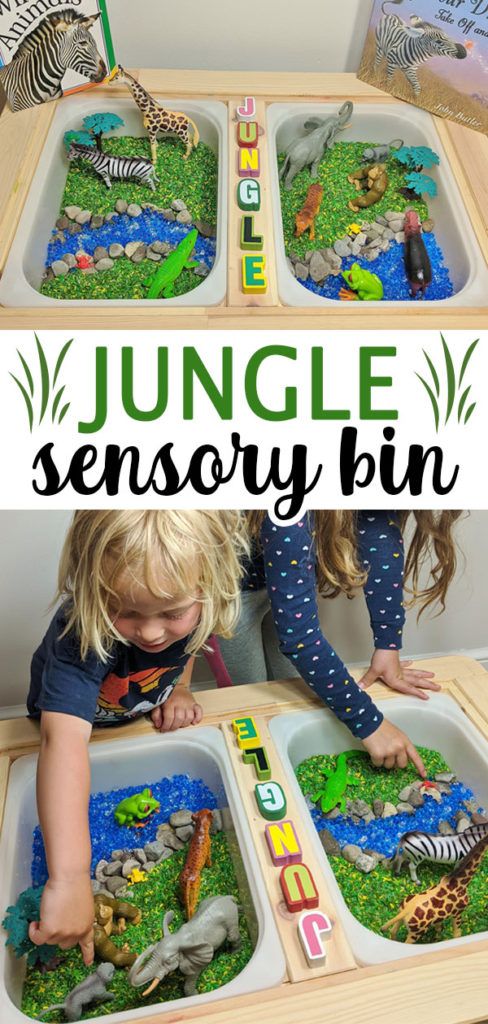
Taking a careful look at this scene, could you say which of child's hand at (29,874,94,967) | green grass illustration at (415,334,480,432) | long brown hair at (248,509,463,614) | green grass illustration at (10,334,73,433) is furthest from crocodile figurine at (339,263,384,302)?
child's hand at (29,874,94,967)

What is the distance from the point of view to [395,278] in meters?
1.03

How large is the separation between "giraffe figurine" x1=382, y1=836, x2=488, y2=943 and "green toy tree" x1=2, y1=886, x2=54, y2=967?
295 mm

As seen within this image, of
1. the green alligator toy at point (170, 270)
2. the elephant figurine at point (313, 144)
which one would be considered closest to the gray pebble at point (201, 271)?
the green alligator toy at point (170, 270)

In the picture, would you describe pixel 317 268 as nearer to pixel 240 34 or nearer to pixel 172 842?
pixel 240 34

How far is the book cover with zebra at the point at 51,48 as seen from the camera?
1037 mm

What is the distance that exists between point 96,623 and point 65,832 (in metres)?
0.18

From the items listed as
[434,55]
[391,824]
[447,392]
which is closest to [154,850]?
[391,824]

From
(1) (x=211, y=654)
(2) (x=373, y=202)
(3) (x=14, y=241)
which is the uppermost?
(2) (x=373, y=202)

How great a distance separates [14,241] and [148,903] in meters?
0.74

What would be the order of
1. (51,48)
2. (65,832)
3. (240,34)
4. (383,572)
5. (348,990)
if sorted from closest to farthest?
(348,990)
(65,832)
(383,572)
(51,48)
(240,34)

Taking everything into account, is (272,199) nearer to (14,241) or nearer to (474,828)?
(14,241)

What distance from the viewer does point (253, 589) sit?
1.04 m

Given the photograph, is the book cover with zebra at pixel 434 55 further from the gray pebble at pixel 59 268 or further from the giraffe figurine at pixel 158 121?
the gray pebble at pixel 59 268

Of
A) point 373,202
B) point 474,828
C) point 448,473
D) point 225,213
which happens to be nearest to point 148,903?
point 474,828
